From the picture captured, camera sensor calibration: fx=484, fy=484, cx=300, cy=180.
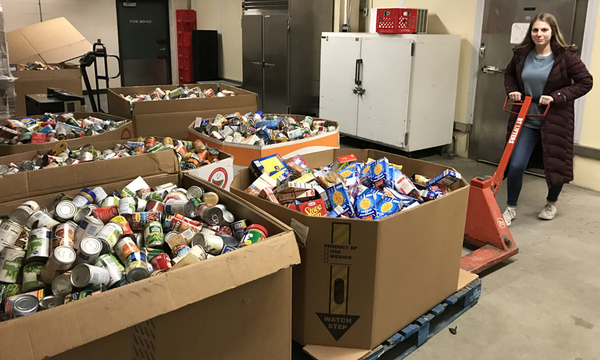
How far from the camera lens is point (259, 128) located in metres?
3.12

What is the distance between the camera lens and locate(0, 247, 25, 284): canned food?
1274 mm

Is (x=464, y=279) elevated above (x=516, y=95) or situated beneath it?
situated beneath

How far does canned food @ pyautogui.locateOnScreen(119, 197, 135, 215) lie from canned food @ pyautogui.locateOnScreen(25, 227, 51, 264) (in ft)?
0.92

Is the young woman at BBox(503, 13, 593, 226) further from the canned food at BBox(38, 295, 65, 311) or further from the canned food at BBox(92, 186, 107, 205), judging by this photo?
the canned food at BBox(38, 295, 65, 311)

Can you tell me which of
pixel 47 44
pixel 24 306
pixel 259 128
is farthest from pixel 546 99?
pixel 47 44

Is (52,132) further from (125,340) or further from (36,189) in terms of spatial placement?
(125,340)

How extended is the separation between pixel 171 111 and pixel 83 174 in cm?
155

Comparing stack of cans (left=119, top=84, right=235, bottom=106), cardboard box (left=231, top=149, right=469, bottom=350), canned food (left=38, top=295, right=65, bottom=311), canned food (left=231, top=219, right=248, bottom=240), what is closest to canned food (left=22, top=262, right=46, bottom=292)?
canned food (left=38, top=295, right=65, bottom=311)

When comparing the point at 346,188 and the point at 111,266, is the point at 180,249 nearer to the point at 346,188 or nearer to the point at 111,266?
the point at 111,266

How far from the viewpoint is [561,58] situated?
3.22 m

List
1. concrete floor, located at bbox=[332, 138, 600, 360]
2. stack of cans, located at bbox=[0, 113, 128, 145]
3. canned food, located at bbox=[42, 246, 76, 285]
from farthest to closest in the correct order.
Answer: stack of cans, located at bbox=[0, 113, 128, 145]
concrete floor, located at bbox=[332, 138, 600, 360]
canned food, located at bbox=[42, 246, 76, 285]

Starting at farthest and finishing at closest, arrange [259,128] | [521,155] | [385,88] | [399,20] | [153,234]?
[385,88] < [399,20] < [521,155] < [259,128] < [153,234]

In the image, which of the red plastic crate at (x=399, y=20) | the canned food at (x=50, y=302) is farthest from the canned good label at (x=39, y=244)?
the red plastic crate at (x=399, y=20)

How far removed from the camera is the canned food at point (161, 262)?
1.35 m
